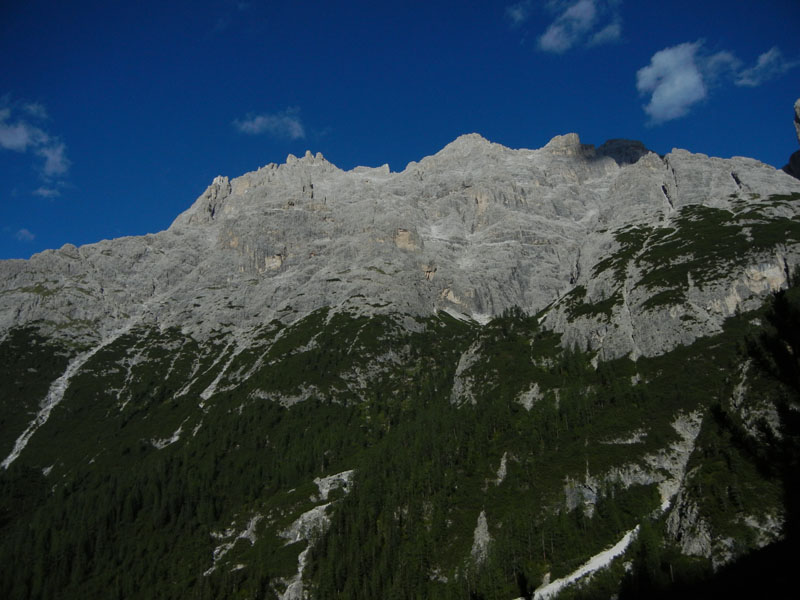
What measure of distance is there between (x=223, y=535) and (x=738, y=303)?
475ft

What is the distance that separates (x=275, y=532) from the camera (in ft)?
460

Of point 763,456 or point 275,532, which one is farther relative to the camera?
point 275,532

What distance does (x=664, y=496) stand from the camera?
334ft

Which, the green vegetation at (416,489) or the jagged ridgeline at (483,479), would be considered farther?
the green vegetation at (416,489)

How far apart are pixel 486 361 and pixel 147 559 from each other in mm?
107290

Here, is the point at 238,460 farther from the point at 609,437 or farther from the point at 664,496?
the point at 664,496

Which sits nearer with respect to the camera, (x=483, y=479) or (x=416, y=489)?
(x=483, y=479)

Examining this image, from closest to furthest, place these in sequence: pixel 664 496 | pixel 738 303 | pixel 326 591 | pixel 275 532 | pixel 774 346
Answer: pixel 774 346, pixel 664 496, pixel 326 591, pixel 275 532, pixel 738 303

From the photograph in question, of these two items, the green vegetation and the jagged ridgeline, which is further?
the green vegetation

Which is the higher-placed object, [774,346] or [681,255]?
[681,255]

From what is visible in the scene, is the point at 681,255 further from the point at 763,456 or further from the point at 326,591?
the point at 763,456

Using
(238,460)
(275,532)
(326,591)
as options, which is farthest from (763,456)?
(238,460)

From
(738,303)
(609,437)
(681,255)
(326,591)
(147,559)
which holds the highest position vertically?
(681,255)

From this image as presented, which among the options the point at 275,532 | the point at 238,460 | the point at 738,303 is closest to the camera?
the point at 275,532
